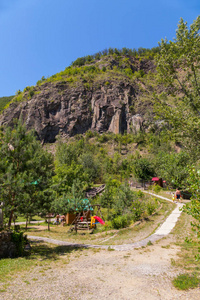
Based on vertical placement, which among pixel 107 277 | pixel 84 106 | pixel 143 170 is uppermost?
pixel 84 106

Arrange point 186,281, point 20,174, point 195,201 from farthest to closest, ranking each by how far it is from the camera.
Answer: point 20,174, point 186,281, point 195,201

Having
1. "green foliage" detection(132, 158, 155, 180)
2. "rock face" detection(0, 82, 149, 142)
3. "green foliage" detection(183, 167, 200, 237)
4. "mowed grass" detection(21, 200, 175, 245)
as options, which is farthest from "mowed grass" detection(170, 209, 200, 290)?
"rock face" detection(0, 82, 149, 142)

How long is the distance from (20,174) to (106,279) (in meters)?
6.96

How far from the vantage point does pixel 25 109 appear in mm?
102312

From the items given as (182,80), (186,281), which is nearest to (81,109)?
(182,80)

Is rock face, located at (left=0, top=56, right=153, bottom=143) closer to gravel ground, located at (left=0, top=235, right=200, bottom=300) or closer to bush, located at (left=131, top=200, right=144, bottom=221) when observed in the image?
bush, located at (left=131, top=200, right=144, bottom=221)

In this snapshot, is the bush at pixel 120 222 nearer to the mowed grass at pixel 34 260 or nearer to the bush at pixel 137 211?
the bush at pixel 137 211

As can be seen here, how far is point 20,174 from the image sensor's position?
36.5 ft

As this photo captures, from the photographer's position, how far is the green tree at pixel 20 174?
1063 centimetres

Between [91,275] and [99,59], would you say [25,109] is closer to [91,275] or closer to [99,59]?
[99,59]

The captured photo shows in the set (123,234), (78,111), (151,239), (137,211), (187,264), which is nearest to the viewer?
(187,264)

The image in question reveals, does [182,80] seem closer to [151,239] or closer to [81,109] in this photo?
[151,239]

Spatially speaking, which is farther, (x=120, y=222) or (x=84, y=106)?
(x=84, y=106)

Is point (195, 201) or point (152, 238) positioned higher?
point (195, 201)
